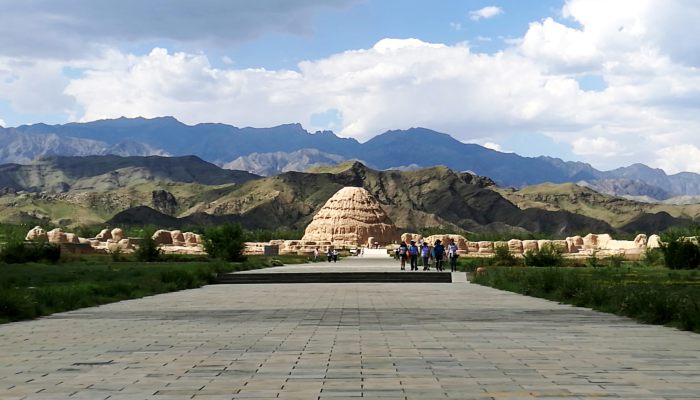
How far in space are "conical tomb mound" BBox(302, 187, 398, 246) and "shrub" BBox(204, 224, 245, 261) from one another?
52.1 m

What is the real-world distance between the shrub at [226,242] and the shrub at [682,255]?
23.4 m

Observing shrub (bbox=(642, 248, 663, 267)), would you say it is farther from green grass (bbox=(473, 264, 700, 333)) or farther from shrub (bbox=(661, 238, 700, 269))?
green grass (bbox=(473, 264, 700, 333))

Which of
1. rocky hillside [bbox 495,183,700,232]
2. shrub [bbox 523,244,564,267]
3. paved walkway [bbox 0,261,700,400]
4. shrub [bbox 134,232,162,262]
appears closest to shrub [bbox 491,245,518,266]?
shrub [bbox 523,244,564,267]

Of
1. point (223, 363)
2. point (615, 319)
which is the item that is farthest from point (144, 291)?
point (223, 363)

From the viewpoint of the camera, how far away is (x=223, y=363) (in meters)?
7.91

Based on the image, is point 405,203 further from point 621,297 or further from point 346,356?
point 346,356

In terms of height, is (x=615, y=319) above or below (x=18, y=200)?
below

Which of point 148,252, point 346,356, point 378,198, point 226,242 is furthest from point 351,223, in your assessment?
point 346,356

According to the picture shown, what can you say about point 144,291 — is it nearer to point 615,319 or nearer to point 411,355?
point 615,319

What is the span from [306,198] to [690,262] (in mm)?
137320

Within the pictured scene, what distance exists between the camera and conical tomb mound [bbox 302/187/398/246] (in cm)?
10350

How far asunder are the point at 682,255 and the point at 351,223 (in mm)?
65352

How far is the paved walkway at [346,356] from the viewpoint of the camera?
6.39 m

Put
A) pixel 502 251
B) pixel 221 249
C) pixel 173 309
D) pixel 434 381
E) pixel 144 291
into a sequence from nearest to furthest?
1. pixel 434 381
2. pixel 173 309
3. pixel 144 291
4. pixel 502 251
5. pixel 221 249
